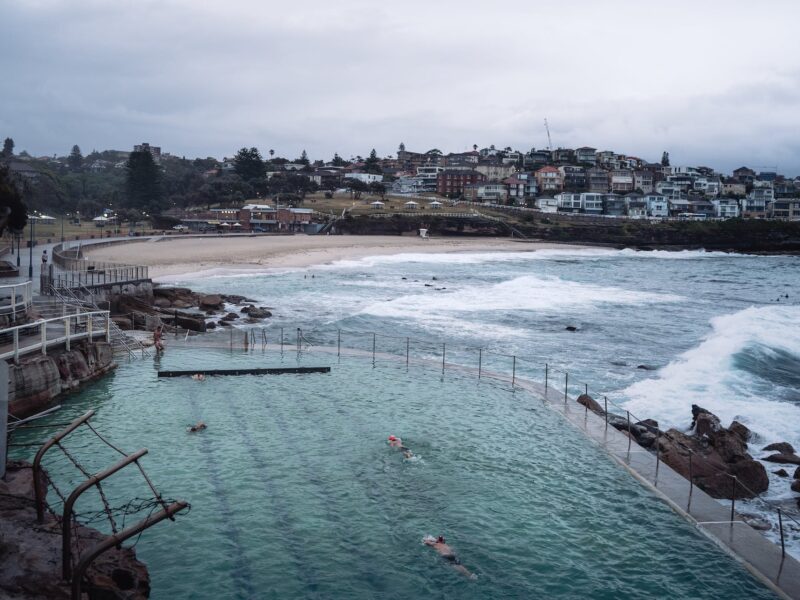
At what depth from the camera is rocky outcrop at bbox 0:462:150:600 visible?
7621mm

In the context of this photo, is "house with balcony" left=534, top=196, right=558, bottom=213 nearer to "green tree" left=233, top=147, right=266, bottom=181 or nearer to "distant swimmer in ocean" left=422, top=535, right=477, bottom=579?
"green tree" left=233, top=147, right=266, bottom=181

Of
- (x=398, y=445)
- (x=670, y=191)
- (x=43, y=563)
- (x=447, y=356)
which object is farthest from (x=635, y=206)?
(x=43, y=563)

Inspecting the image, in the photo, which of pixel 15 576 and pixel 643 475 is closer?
pixel 15 576

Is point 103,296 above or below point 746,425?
above

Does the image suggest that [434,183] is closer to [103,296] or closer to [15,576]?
[103,296]

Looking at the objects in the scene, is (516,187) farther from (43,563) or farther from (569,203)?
(43,563)

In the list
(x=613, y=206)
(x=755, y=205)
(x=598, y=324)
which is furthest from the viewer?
(x=755, y=205)

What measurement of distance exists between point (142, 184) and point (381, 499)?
117 metres

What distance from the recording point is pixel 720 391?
75.4 feet

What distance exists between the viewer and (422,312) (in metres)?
38.5

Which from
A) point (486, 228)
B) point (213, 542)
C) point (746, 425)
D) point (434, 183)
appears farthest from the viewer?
point (434, 183)

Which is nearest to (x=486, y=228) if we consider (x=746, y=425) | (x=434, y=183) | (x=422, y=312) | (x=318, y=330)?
(x=434, y=183)

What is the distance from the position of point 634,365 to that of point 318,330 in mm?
13682

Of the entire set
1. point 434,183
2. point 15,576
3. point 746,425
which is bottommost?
point 746,425
